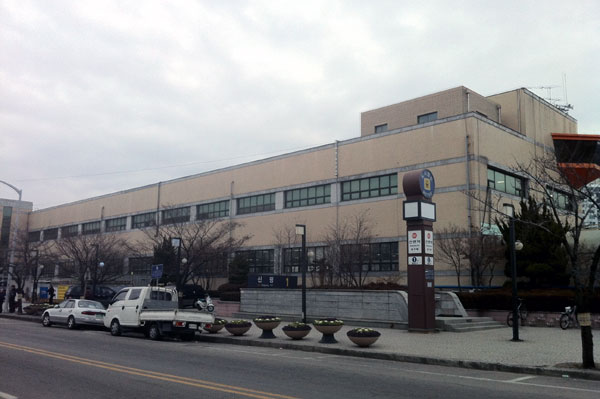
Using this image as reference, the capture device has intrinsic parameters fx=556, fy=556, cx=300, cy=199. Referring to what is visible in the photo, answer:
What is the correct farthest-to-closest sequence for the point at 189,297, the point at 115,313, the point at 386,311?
the point at 189,297, the point at 386,311, the point at 115,313

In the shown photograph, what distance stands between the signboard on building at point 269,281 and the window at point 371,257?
389 cm

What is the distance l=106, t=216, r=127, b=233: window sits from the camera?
6303 cm

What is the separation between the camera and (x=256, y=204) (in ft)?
159

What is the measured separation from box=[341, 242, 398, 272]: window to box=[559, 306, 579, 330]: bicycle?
1400 centimetres

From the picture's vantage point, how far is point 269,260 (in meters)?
46.0

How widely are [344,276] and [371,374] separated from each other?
2399cm

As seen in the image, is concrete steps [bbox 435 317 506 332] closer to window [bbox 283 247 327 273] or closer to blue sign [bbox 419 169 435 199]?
blue sign [bbox 419 169 435 199]

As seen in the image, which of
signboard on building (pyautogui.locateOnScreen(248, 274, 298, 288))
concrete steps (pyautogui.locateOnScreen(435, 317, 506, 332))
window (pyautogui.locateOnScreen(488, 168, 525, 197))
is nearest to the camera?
concrete steps (pyautogui.locateOnScreen(435, 317, 506, 332))

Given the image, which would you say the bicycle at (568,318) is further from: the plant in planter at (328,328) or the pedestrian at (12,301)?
the pedestrian at (12,301)

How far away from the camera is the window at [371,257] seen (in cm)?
3525

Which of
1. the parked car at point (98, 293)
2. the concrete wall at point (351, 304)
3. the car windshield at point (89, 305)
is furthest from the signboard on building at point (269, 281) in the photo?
the parked car at point (98, 293)

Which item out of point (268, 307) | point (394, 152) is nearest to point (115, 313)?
point (268, 307)

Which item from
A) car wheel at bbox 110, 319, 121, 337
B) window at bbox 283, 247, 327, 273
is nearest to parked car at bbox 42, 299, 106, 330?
car wheel at bbox 110, 319, 121, 337

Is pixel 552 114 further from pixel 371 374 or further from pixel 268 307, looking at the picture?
pixel 371 374
